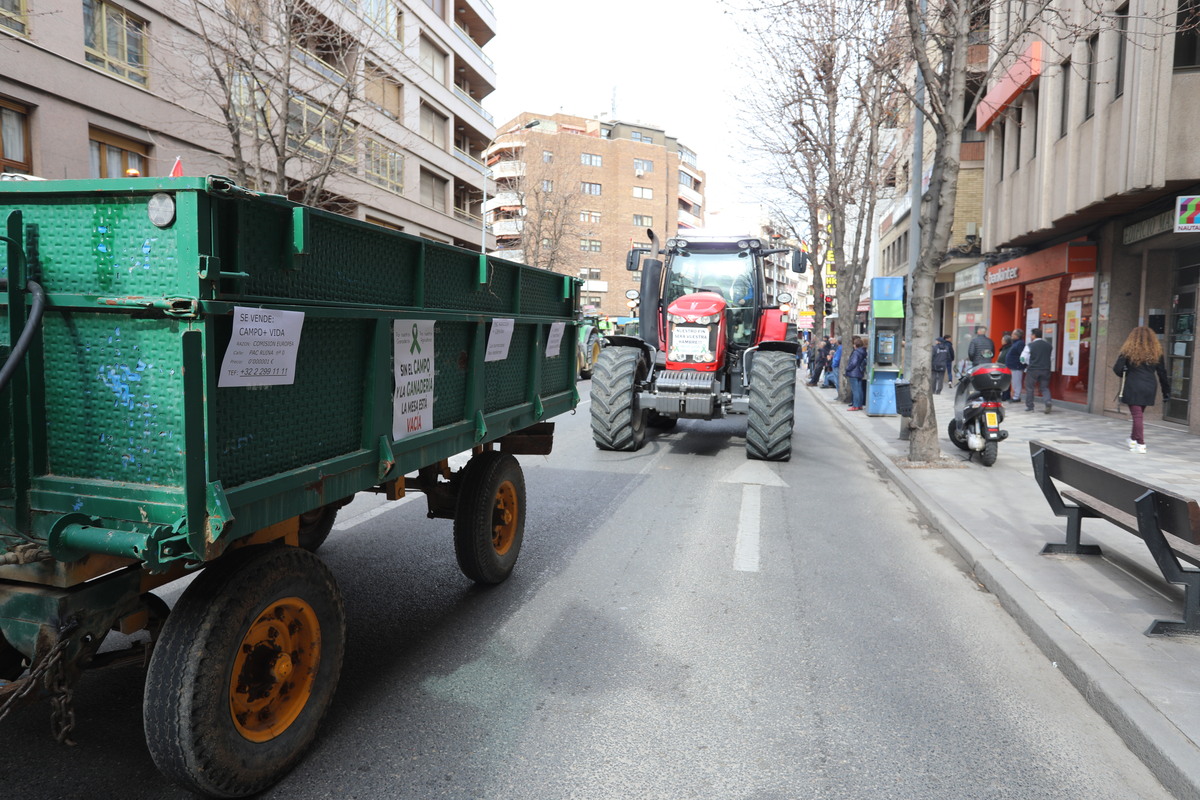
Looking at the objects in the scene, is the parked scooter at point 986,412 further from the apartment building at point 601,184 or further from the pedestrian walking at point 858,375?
the apartment building at point 601,184

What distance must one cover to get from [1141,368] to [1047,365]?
6864mm

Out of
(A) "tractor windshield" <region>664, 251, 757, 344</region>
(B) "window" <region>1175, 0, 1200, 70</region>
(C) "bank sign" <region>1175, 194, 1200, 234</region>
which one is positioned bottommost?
(A) "tractor windshield" <region>664, 251, 757, 344</region>

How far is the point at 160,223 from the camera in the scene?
235 cm

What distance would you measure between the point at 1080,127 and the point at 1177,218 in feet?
12.2

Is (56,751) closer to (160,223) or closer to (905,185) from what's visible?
(160,223)

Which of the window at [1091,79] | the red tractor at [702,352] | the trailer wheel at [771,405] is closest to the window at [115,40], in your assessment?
the red tractor at [702,352]

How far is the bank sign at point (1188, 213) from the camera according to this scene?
1221 cm

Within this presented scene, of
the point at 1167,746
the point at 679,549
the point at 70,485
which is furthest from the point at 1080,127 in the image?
the point at 70,485

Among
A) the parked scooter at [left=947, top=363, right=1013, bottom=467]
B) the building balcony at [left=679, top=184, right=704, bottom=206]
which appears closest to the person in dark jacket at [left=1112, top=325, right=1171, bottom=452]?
the parked scooter at [left=947, top=363, right=1013, bottom=467]

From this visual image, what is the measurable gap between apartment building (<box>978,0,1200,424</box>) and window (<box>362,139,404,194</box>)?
19876 millimetres

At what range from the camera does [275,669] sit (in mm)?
2830

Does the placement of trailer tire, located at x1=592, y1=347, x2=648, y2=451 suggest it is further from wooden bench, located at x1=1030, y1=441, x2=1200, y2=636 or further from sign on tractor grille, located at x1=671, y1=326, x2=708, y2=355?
wooden bench, located at x1=1030, y1=441, x2=1200, y2=636

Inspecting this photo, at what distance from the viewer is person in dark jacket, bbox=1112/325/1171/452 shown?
1072cm

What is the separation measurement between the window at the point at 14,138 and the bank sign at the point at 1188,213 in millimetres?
20211
